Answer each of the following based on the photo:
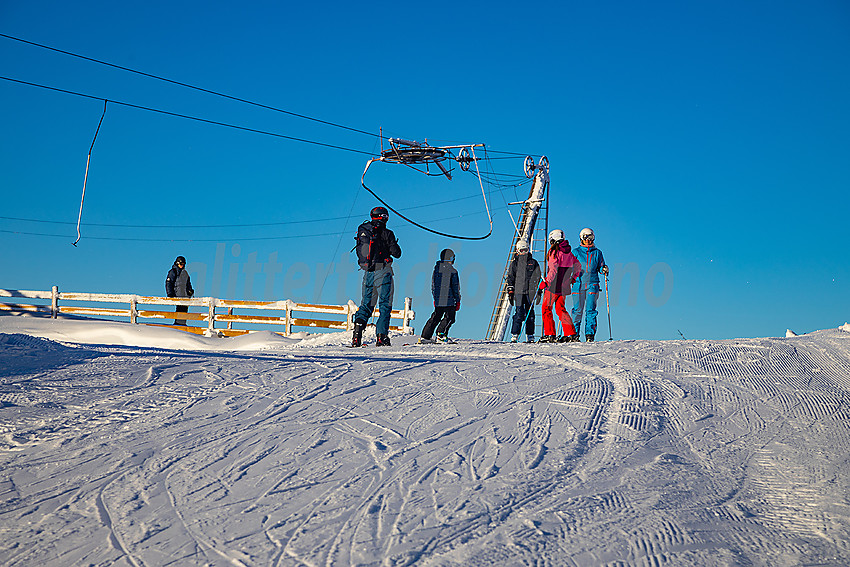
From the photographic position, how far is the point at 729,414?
175 inches

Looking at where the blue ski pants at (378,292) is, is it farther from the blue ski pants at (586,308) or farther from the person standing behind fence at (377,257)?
the blue ski pants at (586,308)

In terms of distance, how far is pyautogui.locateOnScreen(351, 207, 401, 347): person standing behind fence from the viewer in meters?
8.54

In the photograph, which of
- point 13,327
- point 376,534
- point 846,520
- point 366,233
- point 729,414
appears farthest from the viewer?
point 13,327

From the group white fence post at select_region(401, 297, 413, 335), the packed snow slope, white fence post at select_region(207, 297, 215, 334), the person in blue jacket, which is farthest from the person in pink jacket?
white fence post at select_region(207, 297, 215, 334)

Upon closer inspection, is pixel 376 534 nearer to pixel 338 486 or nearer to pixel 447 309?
pixel 338 486

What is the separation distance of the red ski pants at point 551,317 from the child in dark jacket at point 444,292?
143 cm

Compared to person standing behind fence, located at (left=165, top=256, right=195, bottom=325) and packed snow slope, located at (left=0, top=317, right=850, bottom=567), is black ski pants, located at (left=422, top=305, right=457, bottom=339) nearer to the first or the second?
packed snow slope, located at (left=0, top=317, right=850, bottom=567)

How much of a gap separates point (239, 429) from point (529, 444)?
5.98 ft

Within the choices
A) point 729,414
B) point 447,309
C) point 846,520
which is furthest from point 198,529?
point 447,309

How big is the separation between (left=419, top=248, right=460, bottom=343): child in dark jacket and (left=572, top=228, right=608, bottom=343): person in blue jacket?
1905 millimetres

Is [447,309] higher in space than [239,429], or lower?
higher

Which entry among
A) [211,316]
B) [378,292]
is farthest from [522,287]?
[211,316]

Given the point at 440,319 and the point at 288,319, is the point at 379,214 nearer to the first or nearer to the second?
the point at 440,319

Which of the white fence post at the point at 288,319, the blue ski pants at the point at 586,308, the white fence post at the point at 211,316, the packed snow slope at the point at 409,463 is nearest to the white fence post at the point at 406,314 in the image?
the white fence post at the point at 288,319
